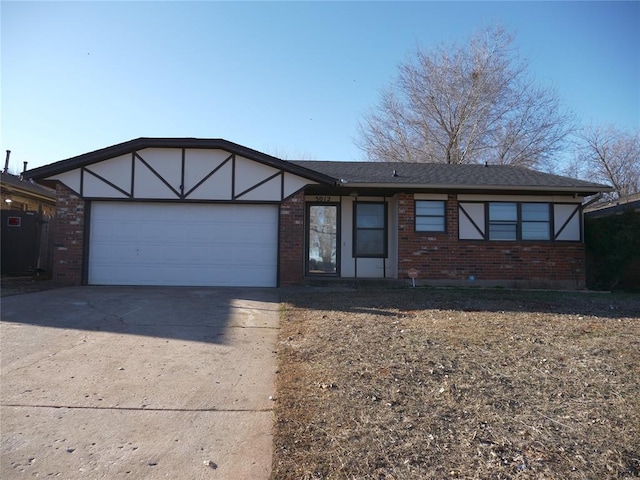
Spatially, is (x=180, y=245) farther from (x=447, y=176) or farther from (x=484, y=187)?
(x=484, y=187)

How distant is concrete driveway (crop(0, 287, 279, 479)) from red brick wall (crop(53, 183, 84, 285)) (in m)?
3.72

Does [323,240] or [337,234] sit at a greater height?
Result: [337,234]

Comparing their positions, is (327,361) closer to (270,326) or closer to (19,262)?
(270,326)

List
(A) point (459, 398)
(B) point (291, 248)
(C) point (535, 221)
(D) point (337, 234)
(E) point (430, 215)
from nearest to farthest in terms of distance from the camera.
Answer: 1. (A) point (459, 398)
2. (B) point (291, 248)
3. (E) point (430, 215)
4. (C) point (535, 221)
5. (D) point (337, 234)

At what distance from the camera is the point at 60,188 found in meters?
11.3

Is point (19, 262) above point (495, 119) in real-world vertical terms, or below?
below

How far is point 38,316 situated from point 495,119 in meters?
Answer: 22.6

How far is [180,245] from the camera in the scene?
11391 mm

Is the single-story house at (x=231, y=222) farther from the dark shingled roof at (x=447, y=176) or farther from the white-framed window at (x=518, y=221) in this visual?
the white-framed window at (x=518, y=221)

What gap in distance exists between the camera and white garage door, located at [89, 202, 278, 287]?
1130 centimetres

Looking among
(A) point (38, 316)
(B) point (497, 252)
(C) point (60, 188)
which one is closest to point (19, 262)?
(C) point (60, 188)

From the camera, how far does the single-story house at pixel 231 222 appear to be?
1127 cm

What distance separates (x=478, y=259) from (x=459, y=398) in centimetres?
923

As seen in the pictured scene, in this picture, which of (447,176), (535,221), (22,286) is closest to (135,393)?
(22,286)
